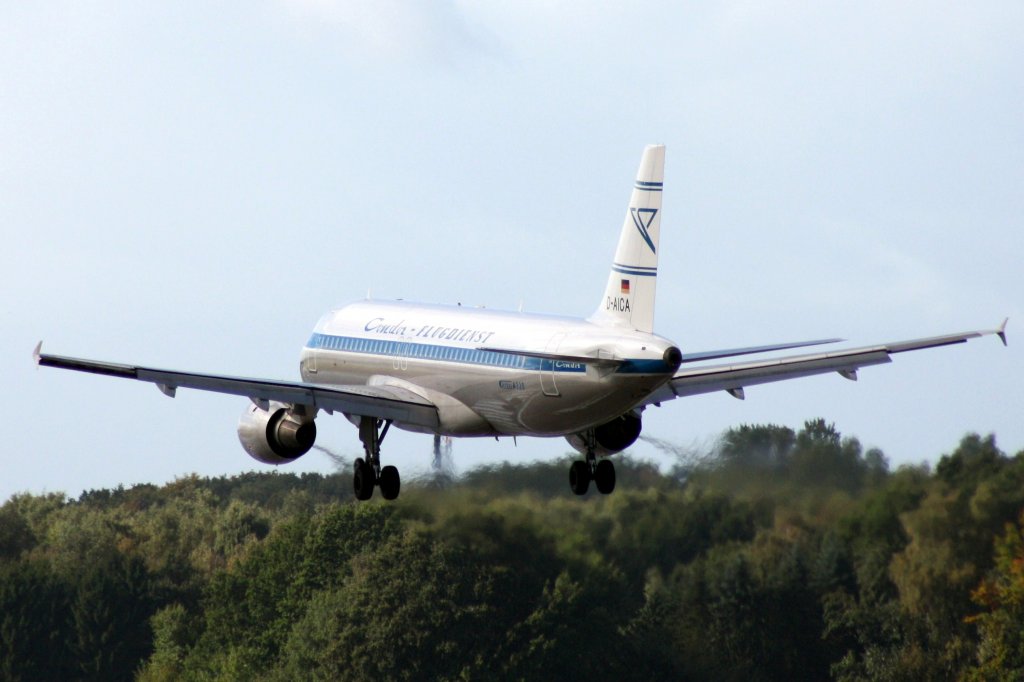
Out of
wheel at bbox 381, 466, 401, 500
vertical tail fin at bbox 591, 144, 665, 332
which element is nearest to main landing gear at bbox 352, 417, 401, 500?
wheel at bbox 381, 466, 401, 500

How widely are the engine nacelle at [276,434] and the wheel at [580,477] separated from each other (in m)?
7.75

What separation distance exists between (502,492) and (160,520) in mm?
56519

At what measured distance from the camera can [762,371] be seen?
5884cm

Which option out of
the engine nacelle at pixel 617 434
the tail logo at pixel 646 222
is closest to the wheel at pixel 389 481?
the engine nacelle at pixel 617 434

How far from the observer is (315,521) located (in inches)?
4222

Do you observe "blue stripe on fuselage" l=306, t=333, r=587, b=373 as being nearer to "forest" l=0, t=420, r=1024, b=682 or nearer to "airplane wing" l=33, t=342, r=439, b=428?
"airplane wing" l=33, t=342, r=439, b=428

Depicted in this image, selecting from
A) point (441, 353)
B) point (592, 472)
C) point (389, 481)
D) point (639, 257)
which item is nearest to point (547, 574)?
point (389, 481)

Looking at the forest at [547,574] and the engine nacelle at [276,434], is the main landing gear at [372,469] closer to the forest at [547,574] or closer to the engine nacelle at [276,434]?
the engine nacelle at [276,434]

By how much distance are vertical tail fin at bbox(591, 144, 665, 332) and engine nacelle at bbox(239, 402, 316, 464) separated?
10.3 metres

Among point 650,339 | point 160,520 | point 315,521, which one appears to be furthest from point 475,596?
point 650,339

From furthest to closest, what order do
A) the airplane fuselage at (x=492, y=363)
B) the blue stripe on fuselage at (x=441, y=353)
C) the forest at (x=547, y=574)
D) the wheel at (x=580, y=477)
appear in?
→ 1. the forest at (x=547, y=574)
2. the wheel at (x=580, y=477)
3. the blue stripe on fuselage at (x=441, y=353)
4. the airplane fuselage at (x=492, y=363)

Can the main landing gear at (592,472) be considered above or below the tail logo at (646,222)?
below

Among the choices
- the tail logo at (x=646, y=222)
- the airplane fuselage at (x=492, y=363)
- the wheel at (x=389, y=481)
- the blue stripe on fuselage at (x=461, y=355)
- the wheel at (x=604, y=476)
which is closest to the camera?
the blue stripe on fuselage at (x=461, y=355)

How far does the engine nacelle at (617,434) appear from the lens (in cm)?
5894
